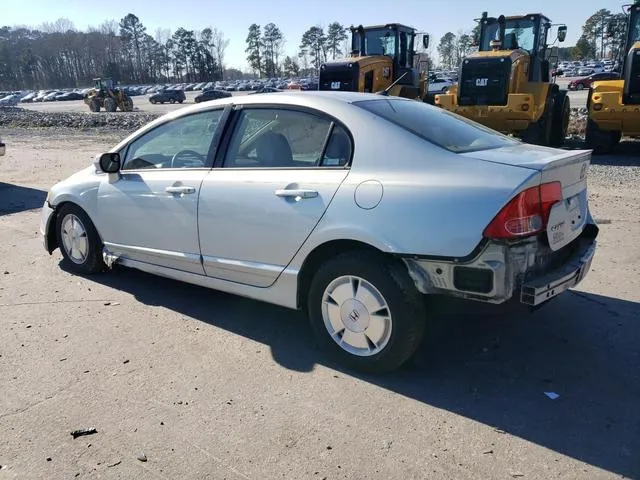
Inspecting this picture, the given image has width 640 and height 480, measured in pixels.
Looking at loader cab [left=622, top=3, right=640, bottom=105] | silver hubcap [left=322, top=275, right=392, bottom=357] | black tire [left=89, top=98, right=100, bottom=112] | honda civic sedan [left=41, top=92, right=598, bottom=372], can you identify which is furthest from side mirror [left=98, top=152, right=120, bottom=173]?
black tire [left=89, top=98, right=100, bottom=112]

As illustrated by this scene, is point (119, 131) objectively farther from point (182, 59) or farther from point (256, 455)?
point (182, 59)

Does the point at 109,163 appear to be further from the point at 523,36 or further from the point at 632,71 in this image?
the point at 523,36

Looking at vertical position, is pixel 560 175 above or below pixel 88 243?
above

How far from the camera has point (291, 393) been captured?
3307 mm

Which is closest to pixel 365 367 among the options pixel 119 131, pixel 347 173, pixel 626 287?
pixel 347 173

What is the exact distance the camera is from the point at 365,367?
344cm

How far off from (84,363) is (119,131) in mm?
21384

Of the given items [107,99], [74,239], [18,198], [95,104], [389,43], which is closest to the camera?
[74,239]

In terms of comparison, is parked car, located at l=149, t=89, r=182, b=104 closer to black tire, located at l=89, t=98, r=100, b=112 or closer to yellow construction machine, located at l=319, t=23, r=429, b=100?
black tire, located at l=89, t=98, r=100, b=112

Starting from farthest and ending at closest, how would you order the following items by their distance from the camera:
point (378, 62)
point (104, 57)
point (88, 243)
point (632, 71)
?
point (104, 57), point (378, 62), point (632, 71), point (88, 243)

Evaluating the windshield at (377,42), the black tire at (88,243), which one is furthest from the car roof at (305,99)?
the windshield at (377,42)

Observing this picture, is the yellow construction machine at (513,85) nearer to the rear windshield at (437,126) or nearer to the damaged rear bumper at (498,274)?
the rear windshield at (437,126)

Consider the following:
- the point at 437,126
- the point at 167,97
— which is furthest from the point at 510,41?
the point at 167,97

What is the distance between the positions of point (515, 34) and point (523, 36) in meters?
0.24
